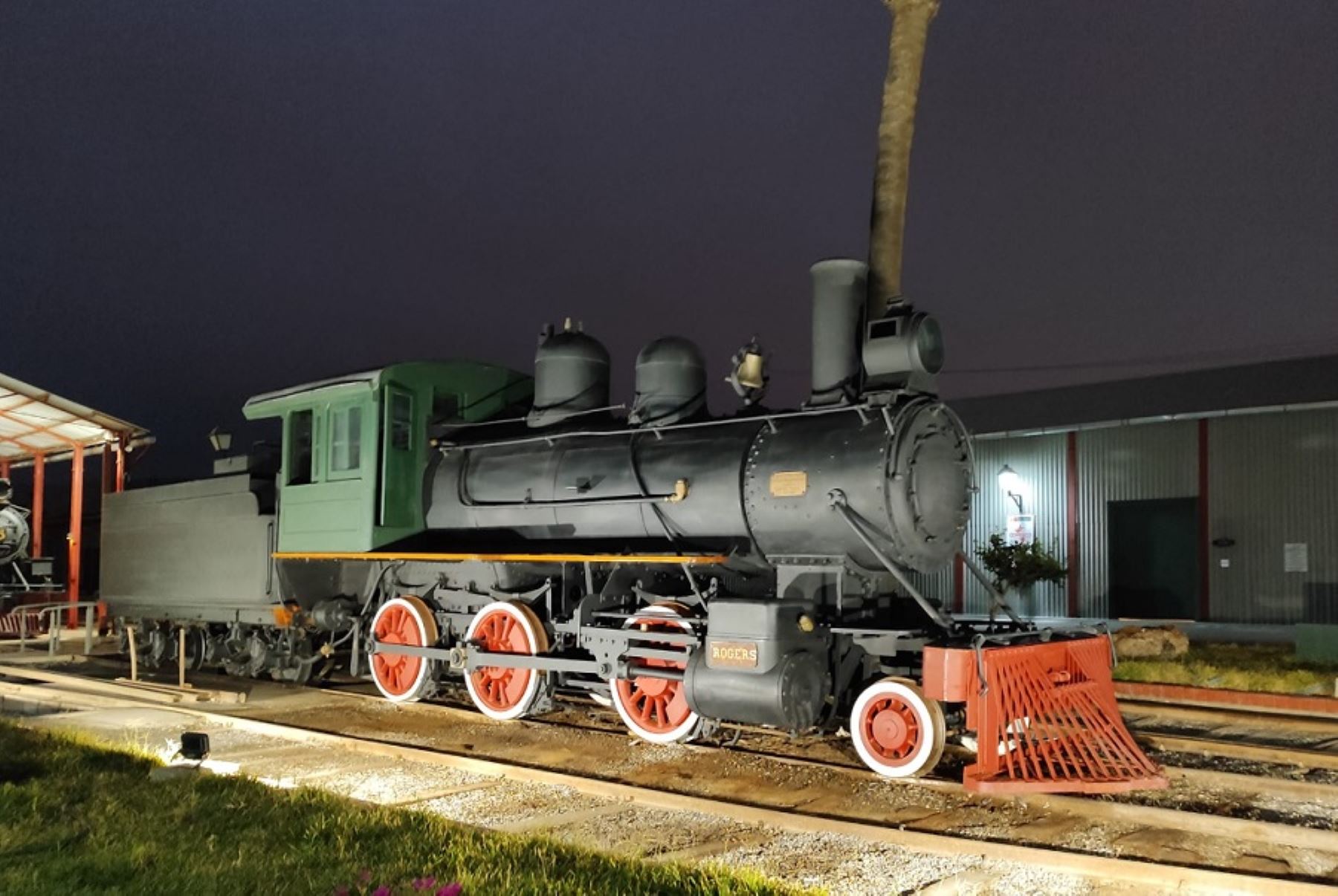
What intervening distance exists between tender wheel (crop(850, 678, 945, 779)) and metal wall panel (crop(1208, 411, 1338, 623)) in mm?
16213

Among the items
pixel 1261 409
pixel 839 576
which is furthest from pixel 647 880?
pixel 1261 409

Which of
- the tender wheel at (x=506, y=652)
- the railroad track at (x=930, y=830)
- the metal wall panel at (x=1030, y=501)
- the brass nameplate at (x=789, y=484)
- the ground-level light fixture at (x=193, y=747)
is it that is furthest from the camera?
the metal wall panel at (x=1030, y=501)

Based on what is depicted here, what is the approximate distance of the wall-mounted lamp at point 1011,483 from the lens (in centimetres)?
2278

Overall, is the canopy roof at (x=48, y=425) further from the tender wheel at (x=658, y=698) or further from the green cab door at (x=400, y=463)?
the tender wheel at (x=658, y=698)

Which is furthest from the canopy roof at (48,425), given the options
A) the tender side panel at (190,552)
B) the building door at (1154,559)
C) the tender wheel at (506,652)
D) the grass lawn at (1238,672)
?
the building door at (1154,559)

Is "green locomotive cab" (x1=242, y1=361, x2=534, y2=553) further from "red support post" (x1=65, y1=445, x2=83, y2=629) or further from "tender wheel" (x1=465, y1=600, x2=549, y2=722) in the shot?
"red support post" (x1=65, y1=445, x2=83, y2=629)

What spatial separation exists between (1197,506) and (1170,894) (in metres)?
18.4

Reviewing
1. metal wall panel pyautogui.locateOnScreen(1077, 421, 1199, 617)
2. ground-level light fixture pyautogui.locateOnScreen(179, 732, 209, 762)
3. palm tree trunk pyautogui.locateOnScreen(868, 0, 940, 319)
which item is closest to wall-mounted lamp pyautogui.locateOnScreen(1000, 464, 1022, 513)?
metal wall panel pyautogui.locateOnScreen(1077, 421, 1199, 617)

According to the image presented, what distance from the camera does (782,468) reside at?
25.1 feet

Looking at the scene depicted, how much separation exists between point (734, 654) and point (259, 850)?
3.23 m

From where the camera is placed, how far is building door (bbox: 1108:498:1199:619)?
842 inches

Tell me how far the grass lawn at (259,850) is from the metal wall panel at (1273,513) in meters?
18.8

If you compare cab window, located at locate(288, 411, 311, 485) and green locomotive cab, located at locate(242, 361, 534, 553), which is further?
cab window, located at locate(288, 411, 311, 485)

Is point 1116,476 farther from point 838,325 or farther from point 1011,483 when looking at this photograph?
point 838,325
